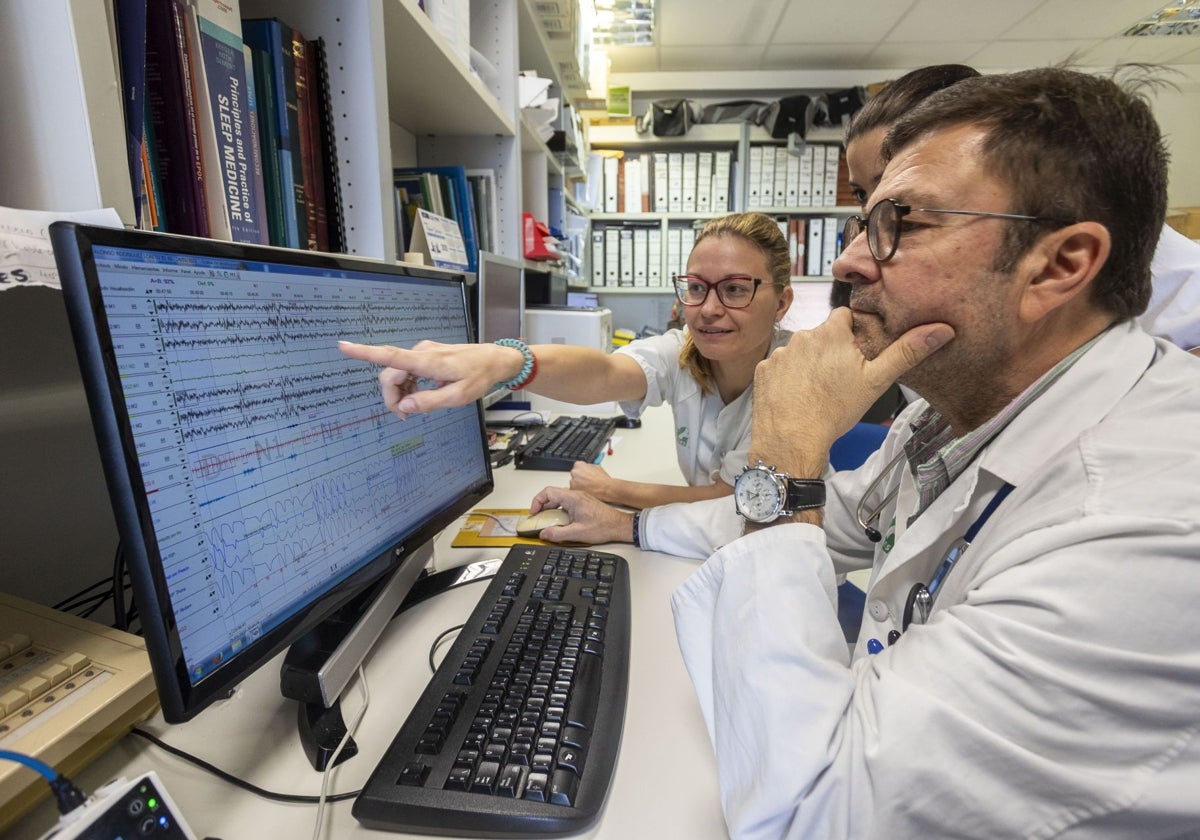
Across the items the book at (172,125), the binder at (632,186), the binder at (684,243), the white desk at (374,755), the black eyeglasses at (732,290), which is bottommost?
the white desk at (374,755)

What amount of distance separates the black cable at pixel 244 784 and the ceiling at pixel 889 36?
3.16 metres

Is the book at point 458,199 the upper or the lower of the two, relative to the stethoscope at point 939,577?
upper

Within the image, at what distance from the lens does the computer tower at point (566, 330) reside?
6.82 ft

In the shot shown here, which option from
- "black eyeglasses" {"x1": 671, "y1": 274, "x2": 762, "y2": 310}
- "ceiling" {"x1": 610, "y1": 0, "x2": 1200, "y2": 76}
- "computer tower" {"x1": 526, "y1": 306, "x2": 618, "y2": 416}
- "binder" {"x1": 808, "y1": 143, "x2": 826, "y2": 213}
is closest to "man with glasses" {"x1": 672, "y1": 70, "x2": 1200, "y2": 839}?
"black eyeglasses" {"x1": 671, "y1": 274, "x2": 762, "y2": 310}

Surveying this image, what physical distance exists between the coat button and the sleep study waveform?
0.55m

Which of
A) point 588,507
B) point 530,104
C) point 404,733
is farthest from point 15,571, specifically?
point 530,104

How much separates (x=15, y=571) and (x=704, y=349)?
1145 mm

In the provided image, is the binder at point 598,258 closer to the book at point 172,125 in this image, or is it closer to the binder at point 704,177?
the binder at point 704,177

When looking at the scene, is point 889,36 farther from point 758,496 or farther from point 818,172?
point 758,496

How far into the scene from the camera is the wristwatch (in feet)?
2.13

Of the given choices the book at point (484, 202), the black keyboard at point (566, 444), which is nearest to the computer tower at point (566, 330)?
the black keyboard at point (566, 444)

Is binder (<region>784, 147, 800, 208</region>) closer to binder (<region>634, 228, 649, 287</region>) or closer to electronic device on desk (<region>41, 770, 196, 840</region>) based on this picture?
binder (<region>634, 228, 649, 287</region>)

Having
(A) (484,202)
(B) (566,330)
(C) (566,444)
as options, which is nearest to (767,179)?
(B) (566,330)

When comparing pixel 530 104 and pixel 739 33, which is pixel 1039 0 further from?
pixel 530 104
